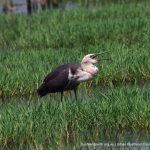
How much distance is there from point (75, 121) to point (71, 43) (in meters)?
8.00

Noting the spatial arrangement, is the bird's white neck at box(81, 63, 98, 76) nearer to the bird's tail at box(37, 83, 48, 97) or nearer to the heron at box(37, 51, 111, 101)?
the heron at box(37, 51, 111, 101)

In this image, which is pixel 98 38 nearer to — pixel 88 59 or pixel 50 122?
pixel 88 59

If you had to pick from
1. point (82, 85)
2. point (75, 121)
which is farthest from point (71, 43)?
point (75, 121)

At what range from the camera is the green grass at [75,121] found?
7730mm

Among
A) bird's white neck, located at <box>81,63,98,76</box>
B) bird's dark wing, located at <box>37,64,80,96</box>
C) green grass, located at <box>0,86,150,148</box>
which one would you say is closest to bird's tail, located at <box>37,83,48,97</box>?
bird's dark wing, located at <box>37,64,80,96</box>

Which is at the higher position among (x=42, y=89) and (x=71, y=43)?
(x=42, y=89)

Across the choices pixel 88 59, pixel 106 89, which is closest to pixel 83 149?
pixel 88 59

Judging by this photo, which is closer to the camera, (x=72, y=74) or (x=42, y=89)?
(x=72, y=74)

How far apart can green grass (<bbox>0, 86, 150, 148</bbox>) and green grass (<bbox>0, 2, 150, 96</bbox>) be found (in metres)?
2.56

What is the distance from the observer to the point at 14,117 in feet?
26.4

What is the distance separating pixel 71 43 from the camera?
16.1 m

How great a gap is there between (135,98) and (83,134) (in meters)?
0.91

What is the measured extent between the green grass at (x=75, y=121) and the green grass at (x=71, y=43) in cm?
256

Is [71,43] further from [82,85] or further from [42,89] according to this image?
[42,89]
